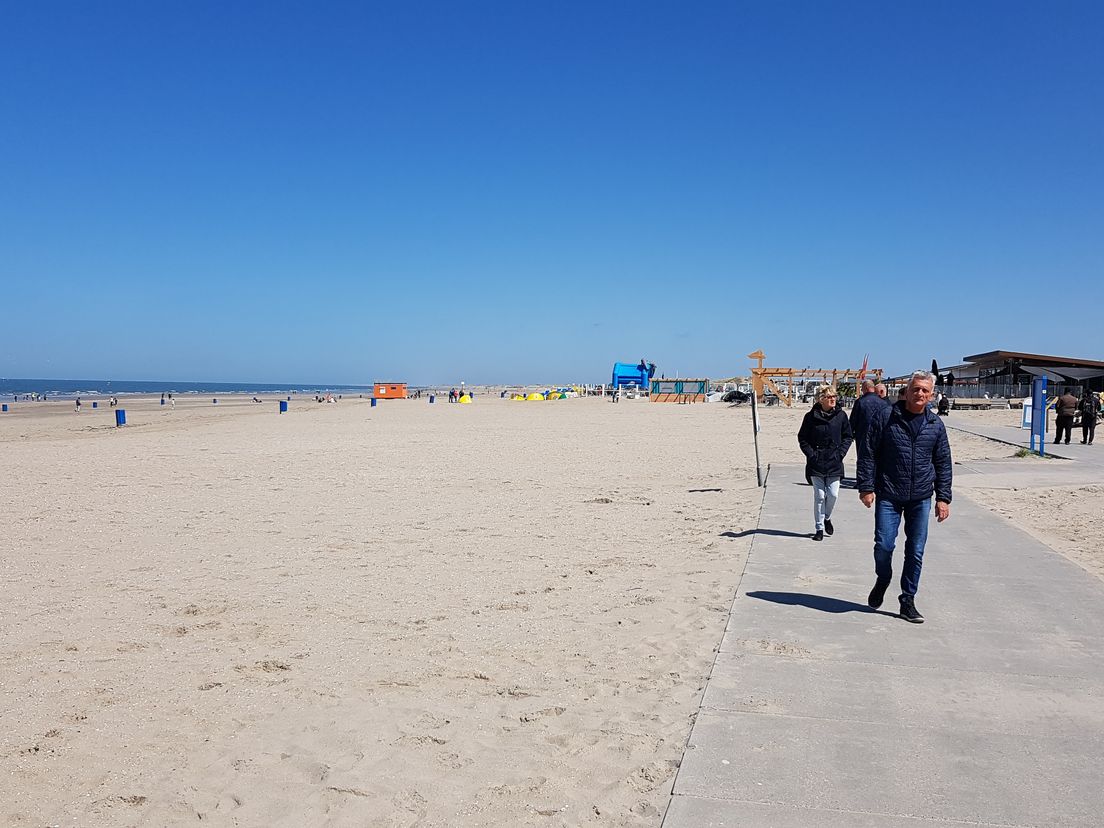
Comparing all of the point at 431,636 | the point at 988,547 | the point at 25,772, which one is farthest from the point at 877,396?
the point at 25,772

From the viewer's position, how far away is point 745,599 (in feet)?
19.8

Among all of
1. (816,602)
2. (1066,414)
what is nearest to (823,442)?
(816,602)

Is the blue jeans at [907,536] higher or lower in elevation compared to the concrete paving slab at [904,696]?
higher

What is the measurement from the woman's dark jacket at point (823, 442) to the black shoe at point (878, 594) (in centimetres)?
272

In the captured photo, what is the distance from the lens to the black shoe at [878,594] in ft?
18.5

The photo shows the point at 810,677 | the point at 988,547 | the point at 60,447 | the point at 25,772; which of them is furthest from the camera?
the point at 60,447

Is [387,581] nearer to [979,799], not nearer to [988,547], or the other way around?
[979,799]

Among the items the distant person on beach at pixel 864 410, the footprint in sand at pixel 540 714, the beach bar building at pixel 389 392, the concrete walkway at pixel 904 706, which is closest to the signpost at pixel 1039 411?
the distant person on beach at pixel 864 410

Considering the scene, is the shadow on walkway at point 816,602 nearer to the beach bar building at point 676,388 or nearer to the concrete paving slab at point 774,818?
the concrete paving slab at point 774,818

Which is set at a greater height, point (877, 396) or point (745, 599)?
point (877, 396)

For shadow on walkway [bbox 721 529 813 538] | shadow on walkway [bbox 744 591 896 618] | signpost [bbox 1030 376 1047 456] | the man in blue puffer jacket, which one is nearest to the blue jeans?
the man in blue puffer jacket

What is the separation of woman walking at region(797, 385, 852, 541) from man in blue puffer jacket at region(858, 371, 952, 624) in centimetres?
260

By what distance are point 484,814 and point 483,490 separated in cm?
994

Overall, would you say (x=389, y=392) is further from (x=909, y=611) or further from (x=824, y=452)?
(x=909, y=611)
